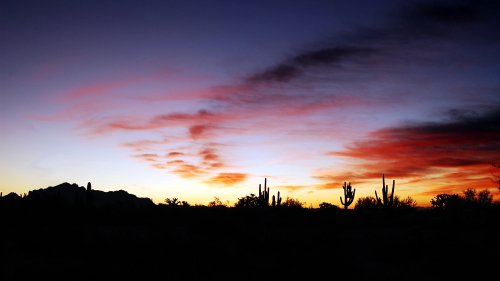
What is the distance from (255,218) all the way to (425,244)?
10.1 metres

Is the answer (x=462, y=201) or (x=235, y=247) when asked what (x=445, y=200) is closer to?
(x=462, y=201)

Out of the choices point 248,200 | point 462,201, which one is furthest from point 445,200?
point 248,200

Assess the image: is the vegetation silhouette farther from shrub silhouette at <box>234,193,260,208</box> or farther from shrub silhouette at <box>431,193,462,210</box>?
shrub silhouette at <box>234,193,260,208</box>

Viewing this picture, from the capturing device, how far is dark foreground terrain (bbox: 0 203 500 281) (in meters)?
14.0

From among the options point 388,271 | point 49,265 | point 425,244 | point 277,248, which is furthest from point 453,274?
point 49,265

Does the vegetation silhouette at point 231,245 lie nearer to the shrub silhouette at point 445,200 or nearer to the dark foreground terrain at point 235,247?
the dark foreground terrain at point 235,247

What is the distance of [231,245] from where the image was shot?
17.6 m

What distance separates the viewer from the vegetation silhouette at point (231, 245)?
46.4ft

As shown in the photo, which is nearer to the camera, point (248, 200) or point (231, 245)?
point (231, 245)

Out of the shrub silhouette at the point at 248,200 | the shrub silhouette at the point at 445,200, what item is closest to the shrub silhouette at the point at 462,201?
the shrub silhouette at the point at 445,200

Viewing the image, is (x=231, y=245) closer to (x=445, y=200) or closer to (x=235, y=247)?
(x=235, y=247)

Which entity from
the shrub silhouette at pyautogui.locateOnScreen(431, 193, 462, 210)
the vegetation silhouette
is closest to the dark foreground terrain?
the vegetation silhouette

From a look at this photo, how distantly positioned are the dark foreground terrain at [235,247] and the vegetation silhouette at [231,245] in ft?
0.13

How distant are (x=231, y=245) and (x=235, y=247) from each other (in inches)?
12.3
